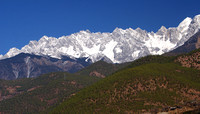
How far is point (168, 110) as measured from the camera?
14300 centimetres

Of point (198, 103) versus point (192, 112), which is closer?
point (192, 112)

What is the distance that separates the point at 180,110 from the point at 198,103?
31.3ft

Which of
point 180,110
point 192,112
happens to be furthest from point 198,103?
point 192,112

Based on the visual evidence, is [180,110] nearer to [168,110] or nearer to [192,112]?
[168,110]

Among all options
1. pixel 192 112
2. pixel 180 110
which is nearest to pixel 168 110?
pixel 180 110

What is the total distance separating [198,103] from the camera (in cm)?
13900

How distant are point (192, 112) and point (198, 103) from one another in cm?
2182

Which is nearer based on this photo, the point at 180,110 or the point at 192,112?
the point at 192,112

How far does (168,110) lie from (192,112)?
2460 cm

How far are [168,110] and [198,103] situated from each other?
13572 mm

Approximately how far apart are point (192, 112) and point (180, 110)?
1732 cm

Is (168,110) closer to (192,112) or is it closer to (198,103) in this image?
(198,103)

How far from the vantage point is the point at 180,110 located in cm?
13612
